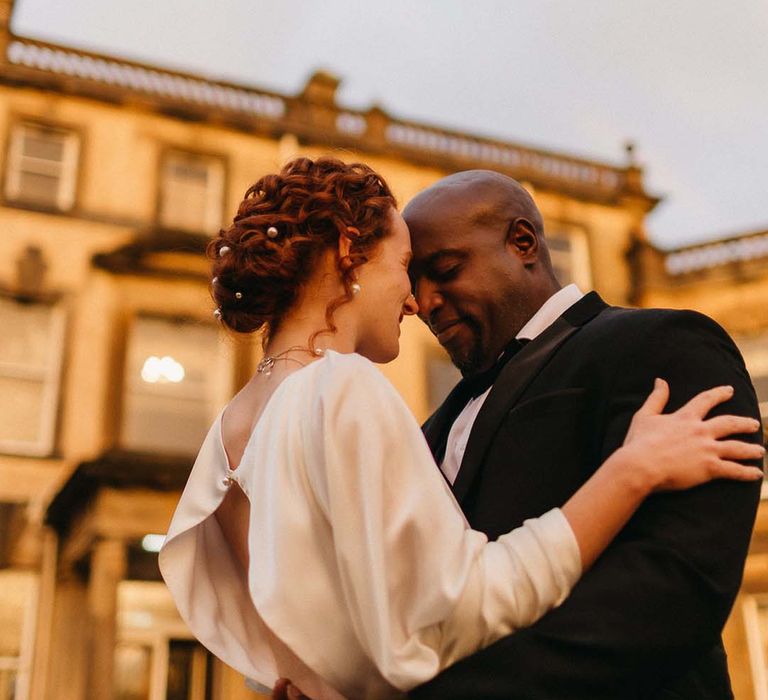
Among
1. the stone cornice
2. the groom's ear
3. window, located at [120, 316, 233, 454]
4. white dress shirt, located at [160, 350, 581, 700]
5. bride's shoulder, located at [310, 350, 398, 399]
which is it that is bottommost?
white dress shirt, located at [160, 350, 581, 700]

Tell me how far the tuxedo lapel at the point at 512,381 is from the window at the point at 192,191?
11544mm

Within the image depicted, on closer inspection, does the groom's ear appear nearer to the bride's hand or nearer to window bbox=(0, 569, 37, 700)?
the bride's hand

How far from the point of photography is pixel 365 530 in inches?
66.7

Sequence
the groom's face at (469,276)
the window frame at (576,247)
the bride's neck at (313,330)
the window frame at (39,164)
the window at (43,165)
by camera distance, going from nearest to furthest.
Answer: the bride's neck at (313,330), the groom's face at (469,276), the window frame at (39,164), the window at (43,165), the window frame at (576,247)

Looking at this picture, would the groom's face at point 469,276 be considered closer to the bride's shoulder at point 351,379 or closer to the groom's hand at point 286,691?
the bride's shoulder at point 351,379

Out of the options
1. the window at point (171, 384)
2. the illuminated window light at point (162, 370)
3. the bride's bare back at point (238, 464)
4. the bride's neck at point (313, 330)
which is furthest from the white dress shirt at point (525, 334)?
the illuminated window light at point (162, 370)

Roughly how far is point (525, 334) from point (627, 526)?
855 mm

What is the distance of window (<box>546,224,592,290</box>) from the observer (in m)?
15.9

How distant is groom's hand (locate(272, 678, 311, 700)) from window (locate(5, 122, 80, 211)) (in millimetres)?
11786

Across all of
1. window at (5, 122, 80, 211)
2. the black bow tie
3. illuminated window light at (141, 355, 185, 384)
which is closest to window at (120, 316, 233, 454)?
illuminated window light at (141, 355, 185, 384)

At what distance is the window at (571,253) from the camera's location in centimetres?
1587

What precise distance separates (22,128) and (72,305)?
2.78 metres

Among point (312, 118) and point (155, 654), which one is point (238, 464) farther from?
point (312, 118)

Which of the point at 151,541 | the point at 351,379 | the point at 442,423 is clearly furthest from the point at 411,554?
the point at 151,541
